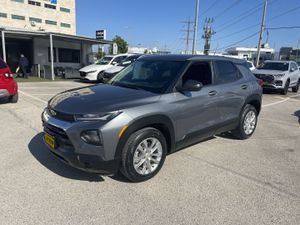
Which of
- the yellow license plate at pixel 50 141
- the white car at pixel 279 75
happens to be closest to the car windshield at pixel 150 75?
the yellow license plate at pixel 50 141

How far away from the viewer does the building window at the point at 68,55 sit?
23608mm

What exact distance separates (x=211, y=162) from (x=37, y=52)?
21633mm

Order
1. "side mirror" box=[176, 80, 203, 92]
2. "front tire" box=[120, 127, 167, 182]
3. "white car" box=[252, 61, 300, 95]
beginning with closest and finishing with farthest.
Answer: "front tire" box=[120, 127, 167, 182]
"side mirror" box=[176, 80, 203, 92]
"white car" box=[252, 61, 300, 95]

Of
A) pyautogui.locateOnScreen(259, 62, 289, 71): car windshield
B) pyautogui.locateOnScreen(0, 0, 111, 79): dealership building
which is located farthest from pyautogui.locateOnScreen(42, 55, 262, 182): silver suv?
pyautogui.locateOnScreen(0, 0, 111, 79): dealership building

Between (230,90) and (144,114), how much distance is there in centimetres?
218

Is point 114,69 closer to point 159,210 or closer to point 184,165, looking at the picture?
point 184,165

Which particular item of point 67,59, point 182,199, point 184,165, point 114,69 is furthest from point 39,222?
point 67,59

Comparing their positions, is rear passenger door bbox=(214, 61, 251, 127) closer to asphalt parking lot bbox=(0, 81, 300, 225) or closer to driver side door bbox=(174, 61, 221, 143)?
driver side door bbox=(174, 61, 221, 143)

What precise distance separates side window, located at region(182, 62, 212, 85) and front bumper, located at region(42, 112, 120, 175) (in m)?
1.76

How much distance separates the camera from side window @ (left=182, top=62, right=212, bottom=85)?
403cm

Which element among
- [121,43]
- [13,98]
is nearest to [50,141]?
[13,98]

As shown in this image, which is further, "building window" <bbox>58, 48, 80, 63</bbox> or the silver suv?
"building window" <bbox>58, 48, 80, 63</bbox>

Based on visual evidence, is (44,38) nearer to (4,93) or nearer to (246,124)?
(4,93)

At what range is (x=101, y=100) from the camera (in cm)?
330
